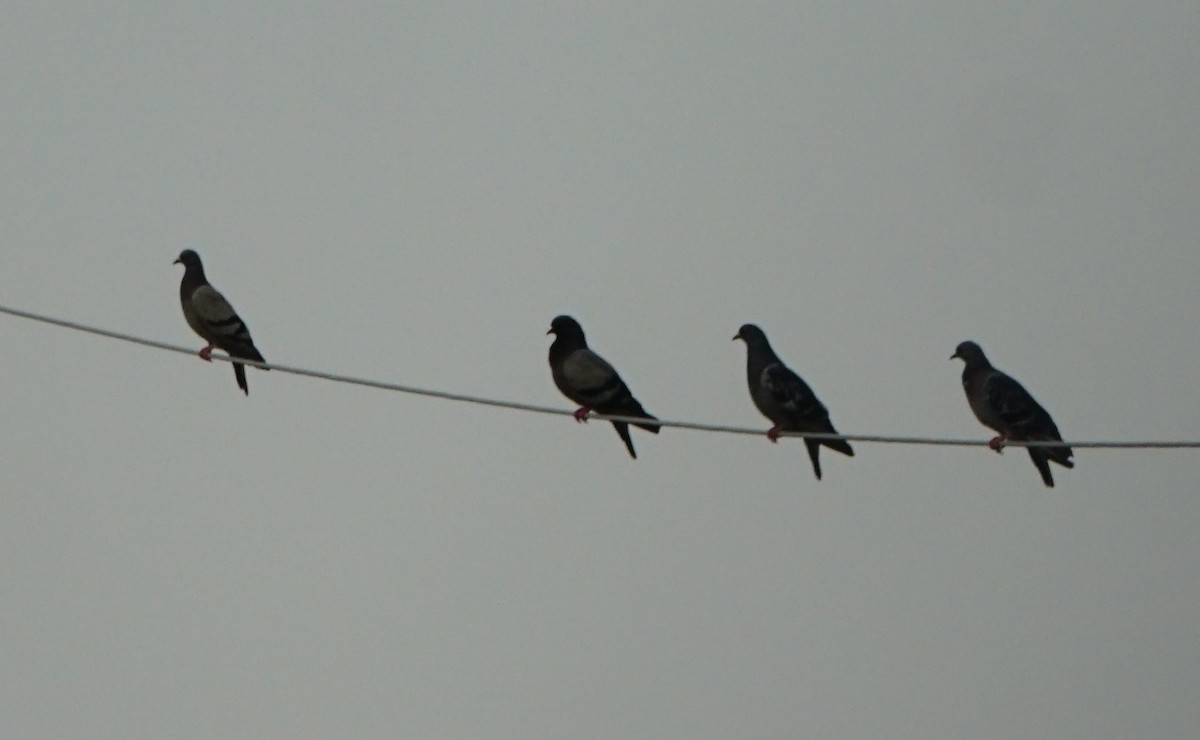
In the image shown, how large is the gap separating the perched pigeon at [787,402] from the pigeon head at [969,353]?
1051mm

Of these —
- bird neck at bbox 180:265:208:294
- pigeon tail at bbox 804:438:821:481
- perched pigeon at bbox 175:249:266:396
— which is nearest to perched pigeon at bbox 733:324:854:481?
pigeon tail at bbox 804:438:821:481

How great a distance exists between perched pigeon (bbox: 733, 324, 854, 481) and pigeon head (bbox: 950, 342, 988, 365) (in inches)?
41.4

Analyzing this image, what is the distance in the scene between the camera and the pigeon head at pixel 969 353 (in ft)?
56.5

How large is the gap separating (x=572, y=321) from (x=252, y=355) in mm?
2394

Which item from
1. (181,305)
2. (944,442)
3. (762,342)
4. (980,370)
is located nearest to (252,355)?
(181,305)

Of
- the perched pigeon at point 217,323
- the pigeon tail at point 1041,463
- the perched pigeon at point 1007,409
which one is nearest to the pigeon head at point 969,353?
the perched pigeon at point 1007,409

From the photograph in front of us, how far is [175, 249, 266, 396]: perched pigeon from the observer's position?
17812 mm

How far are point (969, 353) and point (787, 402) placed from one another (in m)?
1.54

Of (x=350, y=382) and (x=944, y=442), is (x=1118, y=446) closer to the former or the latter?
(x=944, y=442)

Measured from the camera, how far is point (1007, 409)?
1627 cm

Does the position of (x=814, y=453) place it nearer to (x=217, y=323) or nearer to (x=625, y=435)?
(x=625, y=435)

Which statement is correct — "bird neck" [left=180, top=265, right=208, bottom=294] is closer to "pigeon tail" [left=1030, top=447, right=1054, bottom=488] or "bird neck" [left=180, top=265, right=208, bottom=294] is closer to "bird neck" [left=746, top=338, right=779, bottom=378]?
"bird neck" [left=746, top=338, right=779, bottom=378]

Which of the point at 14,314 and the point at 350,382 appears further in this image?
the point at 14,314

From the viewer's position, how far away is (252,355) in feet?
58.4
